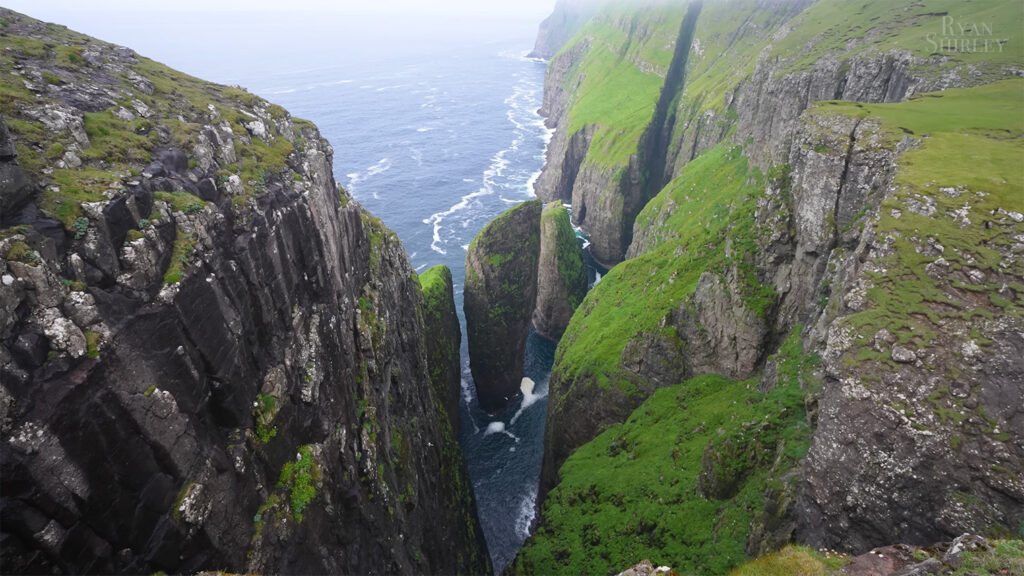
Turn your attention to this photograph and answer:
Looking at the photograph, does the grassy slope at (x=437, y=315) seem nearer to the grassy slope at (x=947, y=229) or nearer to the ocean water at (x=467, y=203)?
the ocean water at (x=467, y=203)

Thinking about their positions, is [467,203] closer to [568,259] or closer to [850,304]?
[568,259]

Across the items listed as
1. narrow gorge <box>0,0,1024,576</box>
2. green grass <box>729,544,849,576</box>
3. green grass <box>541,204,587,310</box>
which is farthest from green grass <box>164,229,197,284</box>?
green grass <box>541,204,587,310</box>

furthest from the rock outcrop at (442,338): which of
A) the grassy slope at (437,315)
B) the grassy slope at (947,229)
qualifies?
the grassy slope at (947,229)

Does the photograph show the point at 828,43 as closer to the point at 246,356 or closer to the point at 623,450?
the point at 623,450

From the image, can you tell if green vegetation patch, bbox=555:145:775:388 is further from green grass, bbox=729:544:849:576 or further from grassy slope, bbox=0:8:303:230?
grassy slope, bbox=0:8:303:230

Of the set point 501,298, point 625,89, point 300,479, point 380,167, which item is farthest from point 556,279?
point 625,89
